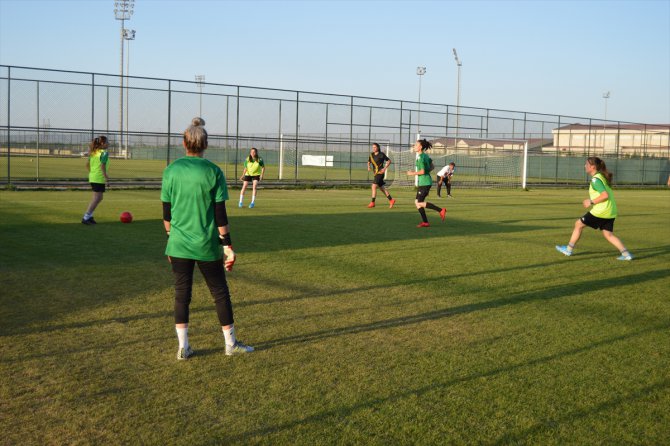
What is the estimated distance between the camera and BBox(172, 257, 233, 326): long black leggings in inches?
211

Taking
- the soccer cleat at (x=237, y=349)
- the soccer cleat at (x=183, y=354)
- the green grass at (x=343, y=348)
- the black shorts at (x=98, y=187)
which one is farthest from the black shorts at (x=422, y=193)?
the soccer cleat at (x=183, y=354)

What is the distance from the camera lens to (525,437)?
400 cm

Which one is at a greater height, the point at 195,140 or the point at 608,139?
the point at 608,139

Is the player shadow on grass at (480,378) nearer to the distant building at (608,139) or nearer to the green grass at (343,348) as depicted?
the green grass at (343,348)

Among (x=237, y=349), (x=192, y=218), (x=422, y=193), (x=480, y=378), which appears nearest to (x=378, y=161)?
(x=422, y=193)

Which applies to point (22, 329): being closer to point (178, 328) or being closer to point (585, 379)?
point (178, 328)

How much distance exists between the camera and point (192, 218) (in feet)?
17.3

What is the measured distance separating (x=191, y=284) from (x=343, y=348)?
1.41 m

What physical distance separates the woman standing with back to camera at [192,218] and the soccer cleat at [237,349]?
330mm

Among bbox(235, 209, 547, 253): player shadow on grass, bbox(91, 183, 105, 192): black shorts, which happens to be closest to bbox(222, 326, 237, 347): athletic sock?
bbox(235, 209, 547, 253): player shadow on grass

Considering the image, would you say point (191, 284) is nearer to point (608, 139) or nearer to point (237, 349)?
point (237, 349)

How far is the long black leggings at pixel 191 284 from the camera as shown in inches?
211

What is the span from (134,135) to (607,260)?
864 inches

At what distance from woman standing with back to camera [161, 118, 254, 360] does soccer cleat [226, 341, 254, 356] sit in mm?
330
